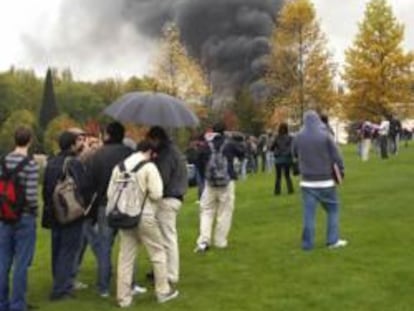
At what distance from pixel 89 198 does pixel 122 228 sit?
0.84 meters

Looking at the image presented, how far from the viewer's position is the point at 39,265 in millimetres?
11141

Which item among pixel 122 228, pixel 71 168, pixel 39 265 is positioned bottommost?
pixel 39 265

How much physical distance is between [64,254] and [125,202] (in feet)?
3.77

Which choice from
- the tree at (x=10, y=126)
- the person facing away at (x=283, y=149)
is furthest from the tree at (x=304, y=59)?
the tree at (x=10, y=126)

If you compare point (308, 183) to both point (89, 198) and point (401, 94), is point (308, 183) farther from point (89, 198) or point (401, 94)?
point (401, 94)

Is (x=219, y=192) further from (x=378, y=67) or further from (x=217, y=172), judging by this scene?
(x=378, y=67)

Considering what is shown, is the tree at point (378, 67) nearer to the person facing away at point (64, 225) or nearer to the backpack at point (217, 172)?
the backpack at point (217, 172)

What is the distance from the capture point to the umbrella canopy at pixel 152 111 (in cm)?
848

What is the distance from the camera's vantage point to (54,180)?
8.59m

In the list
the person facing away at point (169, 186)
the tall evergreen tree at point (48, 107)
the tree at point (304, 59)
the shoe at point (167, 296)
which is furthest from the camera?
the tall evergreen tree at point (48, 107)

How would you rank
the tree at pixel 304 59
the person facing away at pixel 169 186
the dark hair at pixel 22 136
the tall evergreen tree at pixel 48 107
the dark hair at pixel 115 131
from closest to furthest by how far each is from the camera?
the dark hair at pixel 22 136 < the dark hair at pixel 115 131 < the person facing away at pixel 169 186 < the tree at pixel 304 59 < the tall evergreen tree at pixel 48 107

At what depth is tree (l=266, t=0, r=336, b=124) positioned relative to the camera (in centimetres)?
4009

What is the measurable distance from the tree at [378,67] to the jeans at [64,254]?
3290 centimetres

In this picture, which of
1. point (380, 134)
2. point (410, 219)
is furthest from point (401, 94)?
point (410, 219)
